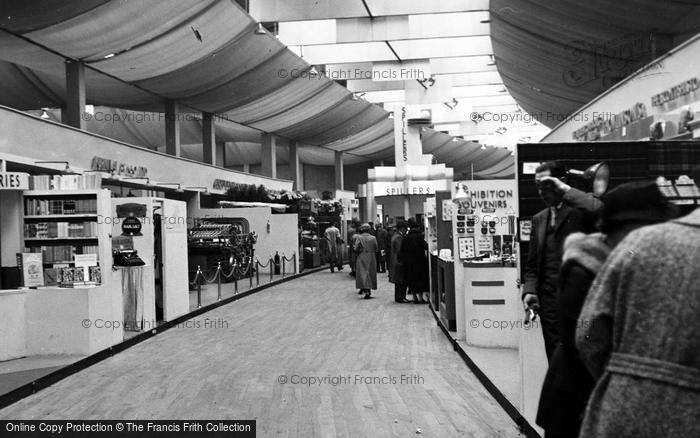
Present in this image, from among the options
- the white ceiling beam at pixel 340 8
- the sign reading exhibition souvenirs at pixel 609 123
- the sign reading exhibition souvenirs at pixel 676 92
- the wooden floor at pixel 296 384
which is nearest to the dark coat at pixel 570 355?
the wooden floor at pixel 296 384

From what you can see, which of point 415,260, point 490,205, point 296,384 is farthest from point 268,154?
point 296,384

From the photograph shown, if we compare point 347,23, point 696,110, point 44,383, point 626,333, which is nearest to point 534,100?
point 347,23

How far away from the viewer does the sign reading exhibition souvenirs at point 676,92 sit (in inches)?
256

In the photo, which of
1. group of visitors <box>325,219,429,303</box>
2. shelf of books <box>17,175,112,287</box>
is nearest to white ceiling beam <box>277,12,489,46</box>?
group of visitors <box>325,219,429,303</box>

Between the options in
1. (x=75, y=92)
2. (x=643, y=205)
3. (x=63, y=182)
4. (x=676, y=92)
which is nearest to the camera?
(x=643, y=205)

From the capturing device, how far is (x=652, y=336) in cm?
163

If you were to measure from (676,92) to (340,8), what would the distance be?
1388cm

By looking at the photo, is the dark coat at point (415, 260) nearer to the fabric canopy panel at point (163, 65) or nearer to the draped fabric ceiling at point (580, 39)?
the draped fabric ceiling at point (580, 39)

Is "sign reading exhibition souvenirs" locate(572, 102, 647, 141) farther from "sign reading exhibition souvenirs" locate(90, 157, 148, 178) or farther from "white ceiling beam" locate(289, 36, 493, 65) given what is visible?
"white ceiling beam" locate(289, 36, 493, 65)

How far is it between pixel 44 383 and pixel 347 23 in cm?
1673

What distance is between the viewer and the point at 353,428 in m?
5.42

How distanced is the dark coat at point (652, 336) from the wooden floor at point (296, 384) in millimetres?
3701

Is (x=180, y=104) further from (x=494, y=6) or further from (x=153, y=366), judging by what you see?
(x=153, y=366)

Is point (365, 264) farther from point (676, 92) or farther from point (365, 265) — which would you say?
point (676, 92)
